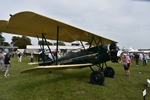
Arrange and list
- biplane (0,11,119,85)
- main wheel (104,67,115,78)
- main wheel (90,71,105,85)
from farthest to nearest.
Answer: main wheel (104,67,115,78), main wheel (90,71,105,85), biplane (0,11,119,85)

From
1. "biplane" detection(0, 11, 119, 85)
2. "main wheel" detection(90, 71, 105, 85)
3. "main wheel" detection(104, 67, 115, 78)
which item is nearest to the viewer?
"biplane" detection(0, 11, 119, 85)

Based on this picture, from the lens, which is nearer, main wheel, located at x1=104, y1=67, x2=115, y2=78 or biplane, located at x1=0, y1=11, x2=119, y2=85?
biplane, located at x1=0, y1=11, x2=119, y2=85

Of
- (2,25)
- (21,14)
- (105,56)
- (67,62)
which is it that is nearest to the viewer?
(21,14)

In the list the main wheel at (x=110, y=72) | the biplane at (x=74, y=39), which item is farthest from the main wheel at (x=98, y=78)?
the main wheel at (x=110, y=72)

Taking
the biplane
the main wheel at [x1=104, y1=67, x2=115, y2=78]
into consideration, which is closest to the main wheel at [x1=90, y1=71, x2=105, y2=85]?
the biplane

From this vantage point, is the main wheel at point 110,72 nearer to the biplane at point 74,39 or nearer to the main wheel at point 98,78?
the biplane at point 74,39

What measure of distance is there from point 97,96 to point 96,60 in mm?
2287

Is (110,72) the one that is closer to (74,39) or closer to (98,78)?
(98,78)

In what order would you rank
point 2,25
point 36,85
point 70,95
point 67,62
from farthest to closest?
point 67,62 < point 36,85 < point 2,25 < point 70,95

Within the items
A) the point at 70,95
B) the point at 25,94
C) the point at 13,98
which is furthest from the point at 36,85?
the point at 70,95

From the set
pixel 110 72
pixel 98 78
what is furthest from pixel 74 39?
pixel 110 72

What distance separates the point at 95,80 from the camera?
680 cm

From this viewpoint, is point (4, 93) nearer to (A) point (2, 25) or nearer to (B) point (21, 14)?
(A) point (2, 25)

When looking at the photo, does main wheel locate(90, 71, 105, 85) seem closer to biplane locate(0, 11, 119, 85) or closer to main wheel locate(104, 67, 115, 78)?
biplane locate(0, 11, 119, 85)
